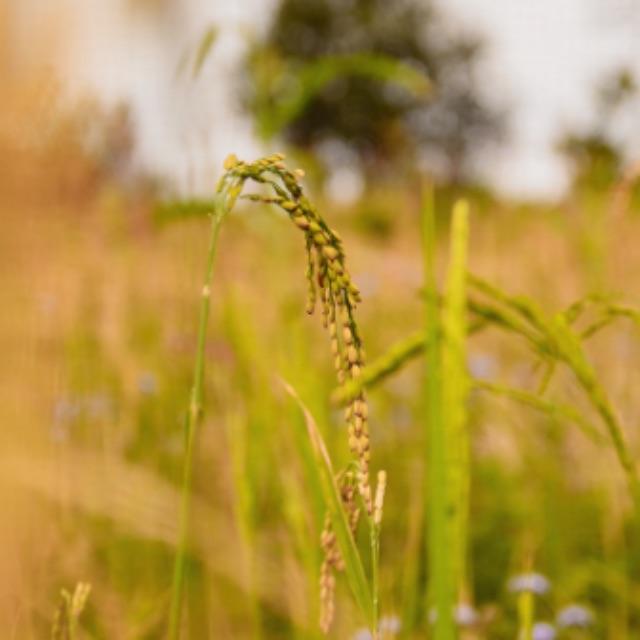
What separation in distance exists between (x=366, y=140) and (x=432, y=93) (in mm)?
30953

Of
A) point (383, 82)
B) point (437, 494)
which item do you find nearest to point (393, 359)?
point (437, 494)

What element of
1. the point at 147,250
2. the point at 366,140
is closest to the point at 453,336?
the point at 147,250

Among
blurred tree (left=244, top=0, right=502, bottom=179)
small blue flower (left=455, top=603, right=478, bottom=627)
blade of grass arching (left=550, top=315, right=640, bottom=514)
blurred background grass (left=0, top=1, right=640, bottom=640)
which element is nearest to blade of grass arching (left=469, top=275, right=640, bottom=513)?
blade of grass arching (left=550, top=315, right=640, bottom=514)

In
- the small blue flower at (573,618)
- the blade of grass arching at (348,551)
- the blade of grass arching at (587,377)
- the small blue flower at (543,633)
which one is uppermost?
the blade of grass arching at (587,377)

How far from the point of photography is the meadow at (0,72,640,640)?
258mm

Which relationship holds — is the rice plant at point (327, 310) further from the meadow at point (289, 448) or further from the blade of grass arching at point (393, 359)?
the blade of grass arching at point (393, 359)

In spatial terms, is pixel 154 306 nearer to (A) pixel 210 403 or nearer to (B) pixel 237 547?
(A) pixel 210 403

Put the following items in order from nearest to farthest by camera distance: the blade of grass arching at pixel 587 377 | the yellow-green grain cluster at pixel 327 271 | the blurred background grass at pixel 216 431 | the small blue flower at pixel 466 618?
the blurred background grass at pixel 216 431 < the yellow-green grain cluster at pixel 327 271 < the blade of grass arching at pixel 587 377 < the small blue flower at pixel 466 618

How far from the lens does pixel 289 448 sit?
3.90ft

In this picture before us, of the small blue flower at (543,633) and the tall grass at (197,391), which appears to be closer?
the tall grass at (197,391)

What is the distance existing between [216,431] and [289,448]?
2.01 feet

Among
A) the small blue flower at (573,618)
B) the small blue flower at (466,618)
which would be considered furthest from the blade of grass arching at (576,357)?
the small blue flower at (573,618)

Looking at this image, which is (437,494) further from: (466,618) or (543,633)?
(543,633)

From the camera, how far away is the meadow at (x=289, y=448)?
0.26 metres
